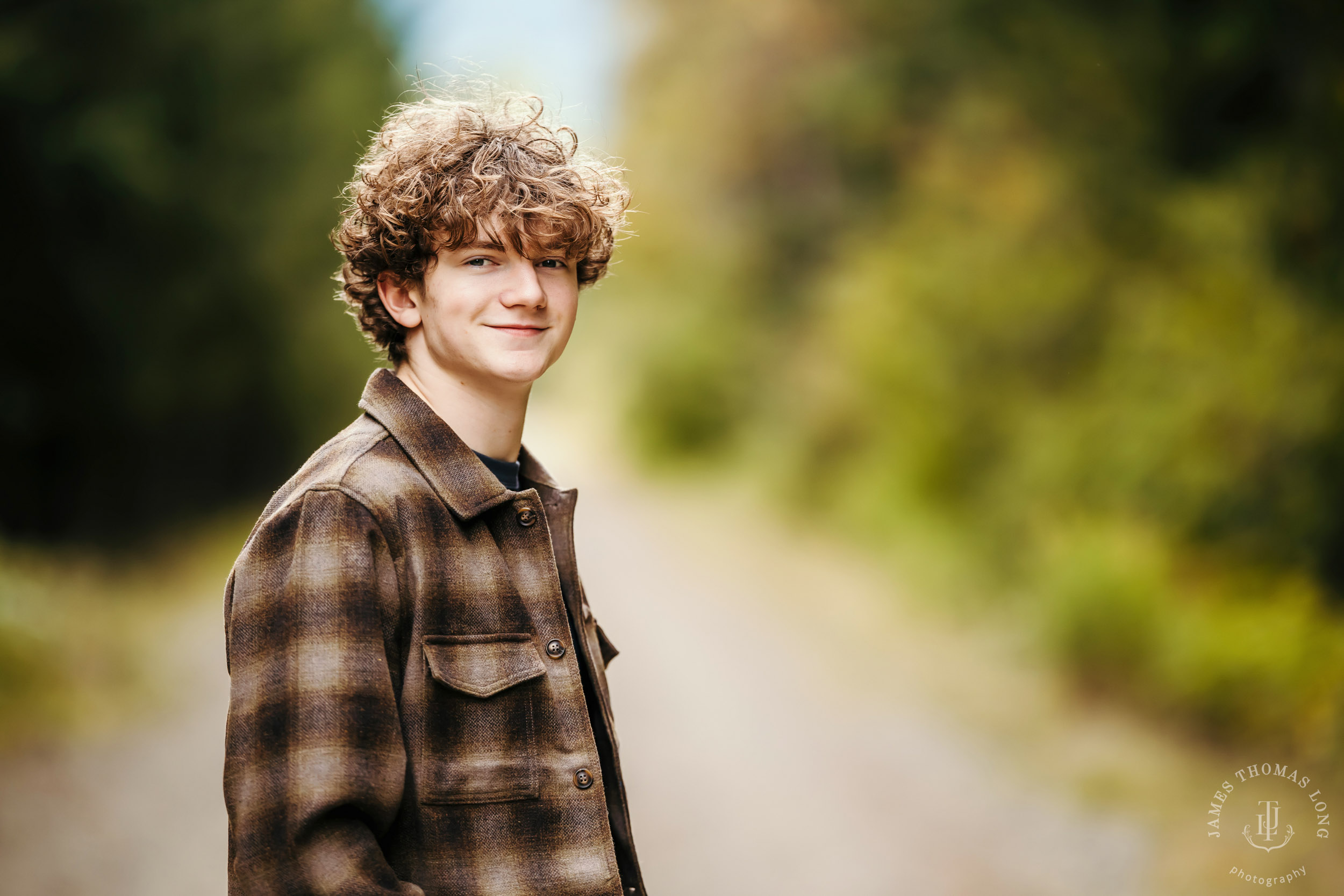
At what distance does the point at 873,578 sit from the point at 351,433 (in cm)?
841

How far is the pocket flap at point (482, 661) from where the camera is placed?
1.51 meters

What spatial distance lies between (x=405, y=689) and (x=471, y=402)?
0.50 meters

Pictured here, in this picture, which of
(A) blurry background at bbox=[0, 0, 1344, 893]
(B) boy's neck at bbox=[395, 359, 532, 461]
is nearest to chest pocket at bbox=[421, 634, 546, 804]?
(B) boy's neck at bbox=[395, 359, 532, 461]

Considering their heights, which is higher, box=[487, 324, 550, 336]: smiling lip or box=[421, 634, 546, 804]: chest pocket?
box=[487, 324, 550, 336]: smiling lip

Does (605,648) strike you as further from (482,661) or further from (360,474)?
(360,474)

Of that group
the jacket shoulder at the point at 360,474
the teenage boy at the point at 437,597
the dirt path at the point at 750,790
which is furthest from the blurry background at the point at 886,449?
the jacket shoulder at the point at 360,474

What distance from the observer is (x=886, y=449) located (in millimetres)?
10641

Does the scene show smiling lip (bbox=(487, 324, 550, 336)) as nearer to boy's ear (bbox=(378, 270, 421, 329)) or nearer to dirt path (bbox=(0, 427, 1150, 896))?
boy's ear (bbox=(378, 270, 421, 329))

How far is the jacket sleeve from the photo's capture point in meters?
1.35

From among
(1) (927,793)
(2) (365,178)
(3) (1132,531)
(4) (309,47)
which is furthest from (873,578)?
(2) (365,178)

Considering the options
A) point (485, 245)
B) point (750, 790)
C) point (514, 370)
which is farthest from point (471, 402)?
point (750, 790)

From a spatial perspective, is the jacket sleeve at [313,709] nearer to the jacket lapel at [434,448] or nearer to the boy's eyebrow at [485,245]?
the jacket lapel at [434,448]

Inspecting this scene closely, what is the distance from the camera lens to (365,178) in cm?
178

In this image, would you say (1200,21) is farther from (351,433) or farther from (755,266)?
(755,266)
